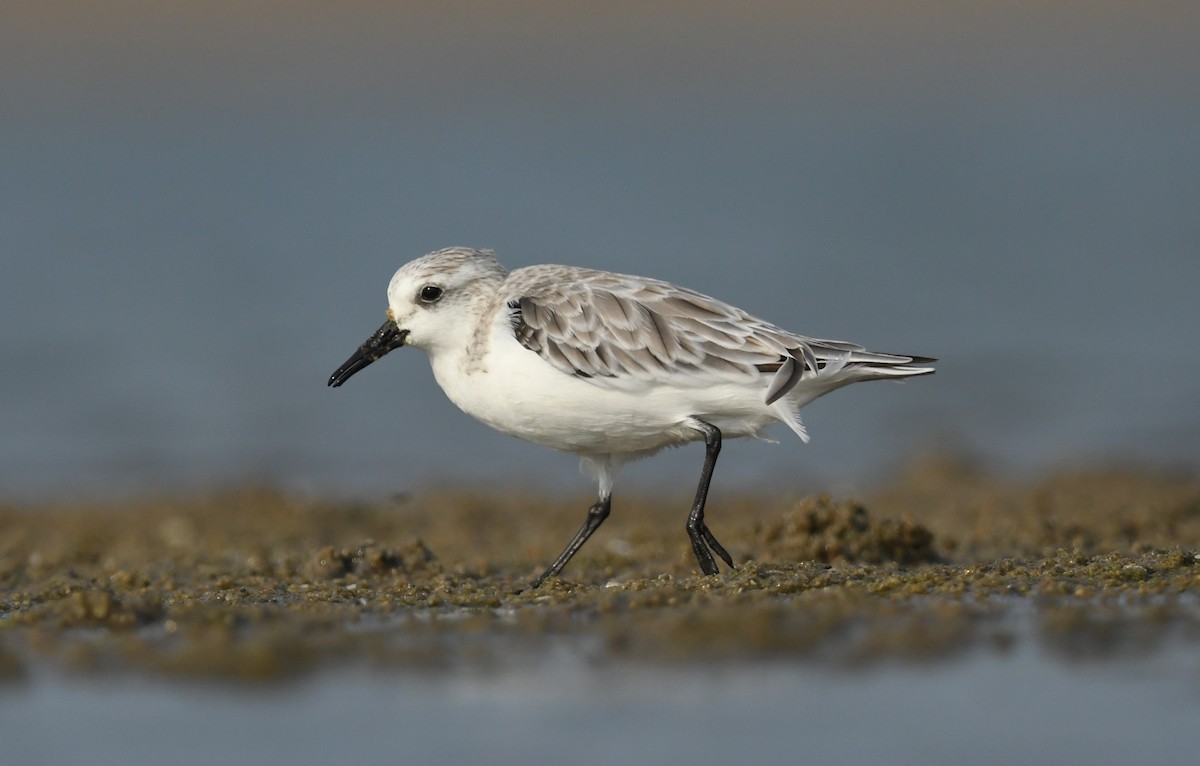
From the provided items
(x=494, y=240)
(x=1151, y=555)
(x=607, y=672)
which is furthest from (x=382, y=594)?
(x=494, y=240)

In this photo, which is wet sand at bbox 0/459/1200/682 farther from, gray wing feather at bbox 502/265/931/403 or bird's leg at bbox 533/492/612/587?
gray wing feather at bbox 502/265/931/403

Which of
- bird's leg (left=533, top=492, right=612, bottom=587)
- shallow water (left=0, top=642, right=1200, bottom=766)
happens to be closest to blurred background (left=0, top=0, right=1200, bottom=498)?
bird's leg (left=533, top=492, right=612, bottom=587)

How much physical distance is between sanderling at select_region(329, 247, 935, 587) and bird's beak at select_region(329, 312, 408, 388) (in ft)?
0.58

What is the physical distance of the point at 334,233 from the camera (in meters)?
19.3

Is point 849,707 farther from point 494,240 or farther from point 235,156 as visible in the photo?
point 235,156

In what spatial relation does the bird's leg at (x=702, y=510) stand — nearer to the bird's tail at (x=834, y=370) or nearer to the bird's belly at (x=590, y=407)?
the bird's belly at (x=590, y=407)

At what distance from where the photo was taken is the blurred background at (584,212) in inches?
526

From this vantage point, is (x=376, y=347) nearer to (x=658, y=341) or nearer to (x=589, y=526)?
(x=589, y=526)

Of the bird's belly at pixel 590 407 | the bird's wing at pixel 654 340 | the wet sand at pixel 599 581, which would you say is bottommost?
the wet sand at pixel 599 581

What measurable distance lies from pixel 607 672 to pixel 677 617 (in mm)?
511

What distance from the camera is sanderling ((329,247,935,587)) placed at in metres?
6.66

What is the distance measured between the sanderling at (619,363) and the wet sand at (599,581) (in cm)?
69

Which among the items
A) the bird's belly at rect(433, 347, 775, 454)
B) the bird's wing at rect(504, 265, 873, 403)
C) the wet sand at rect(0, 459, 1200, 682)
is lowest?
the wet sand at rect(0, 459, 1200, 682)

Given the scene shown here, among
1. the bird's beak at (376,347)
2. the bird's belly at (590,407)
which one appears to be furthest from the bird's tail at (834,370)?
the bird's beak at (376,347)
